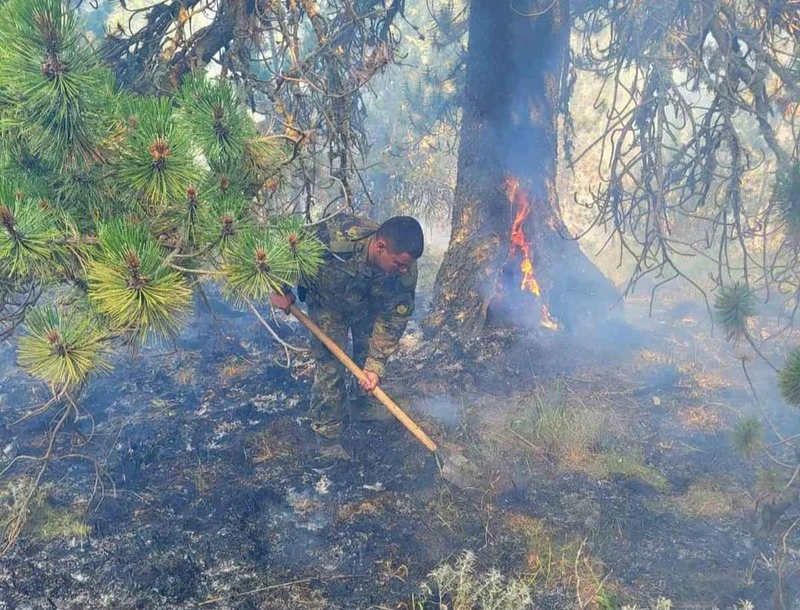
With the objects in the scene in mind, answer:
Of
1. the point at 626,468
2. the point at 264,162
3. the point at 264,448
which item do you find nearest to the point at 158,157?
the point at 264,162

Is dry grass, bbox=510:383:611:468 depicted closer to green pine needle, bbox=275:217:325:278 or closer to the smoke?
the smoke

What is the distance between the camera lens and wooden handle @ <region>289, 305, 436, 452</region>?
4141 mm

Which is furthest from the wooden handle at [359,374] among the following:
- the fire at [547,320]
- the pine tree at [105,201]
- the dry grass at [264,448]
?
the fire at [547,320]

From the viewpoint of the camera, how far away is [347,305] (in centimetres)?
459

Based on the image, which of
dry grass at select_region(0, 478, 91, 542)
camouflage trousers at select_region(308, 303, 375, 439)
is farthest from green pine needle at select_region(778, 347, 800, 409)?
dry grass at select_region(0, 478, 91, 542)

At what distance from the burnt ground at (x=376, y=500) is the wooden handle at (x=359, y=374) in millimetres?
280

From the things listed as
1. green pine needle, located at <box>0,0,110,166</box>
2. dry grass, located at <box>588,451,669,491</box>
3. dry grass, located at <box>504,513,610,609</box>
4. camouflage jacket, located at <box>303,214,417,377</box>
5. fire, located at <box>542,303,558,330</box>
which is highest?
fire, located at <box>542,303,558,330</box>

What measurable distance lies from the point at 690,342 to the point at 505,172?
113 inches

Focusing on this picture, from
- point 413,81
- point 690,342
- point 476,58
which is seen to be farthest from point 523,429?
point 413,81

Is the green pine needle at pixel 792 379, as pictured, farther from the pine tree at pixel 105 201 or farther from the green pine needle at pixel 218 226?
the green pine needle at pixel 218 226

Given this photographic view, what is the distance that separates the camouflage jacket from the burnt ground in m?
0.82

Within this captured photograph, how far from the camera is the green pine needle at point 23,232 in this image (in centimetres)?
205

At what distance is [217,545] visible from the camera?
3.46 meters

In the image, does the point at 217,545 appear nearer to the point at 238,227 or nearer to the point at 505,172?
the point at 238,227
